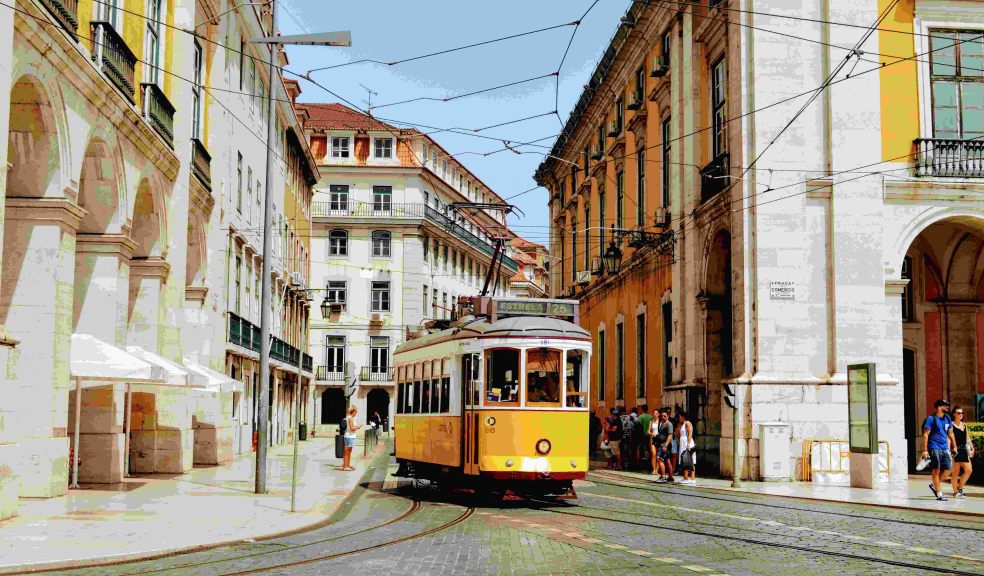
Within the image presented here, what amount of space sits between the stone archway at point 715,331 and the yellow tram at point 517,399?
11.4 m

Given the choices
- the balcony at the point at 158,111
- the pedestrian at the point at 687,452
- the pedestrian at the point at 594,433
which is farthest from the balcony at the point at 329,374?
the pedestrian at the point at 687,452

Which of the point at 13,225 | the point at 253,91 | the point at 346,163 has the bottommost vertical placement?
the point at 13,225

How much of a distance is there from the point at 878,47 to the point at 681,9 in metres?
6.79

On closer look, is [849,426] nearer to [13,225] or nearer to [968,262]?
[968,262]

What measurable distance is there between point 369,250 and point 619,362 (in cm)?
3274

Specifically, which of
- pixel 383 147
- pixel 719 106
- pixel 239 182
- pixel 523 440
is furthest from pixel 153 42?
pixel 383 147

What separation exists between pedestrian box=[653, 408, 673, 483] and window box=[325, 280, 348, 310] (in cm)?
4633

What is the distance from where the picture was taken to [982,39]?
26469 mm

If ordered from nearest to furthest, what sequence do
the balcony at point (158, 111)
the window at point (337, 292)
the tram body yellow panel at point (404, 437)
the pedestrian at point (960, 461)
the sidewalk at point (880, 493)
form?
the sidewalk at point (880, 493)
the pedestrian at point (960, 461)
the tram body yellow panel at point (404, 437)
the balcony at point (158, 111)
the window at point (337, 292)

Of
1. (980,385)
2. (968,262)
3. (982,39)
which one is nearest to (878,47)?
(982,39)

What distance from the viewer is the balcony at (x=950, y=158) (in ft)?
84.1

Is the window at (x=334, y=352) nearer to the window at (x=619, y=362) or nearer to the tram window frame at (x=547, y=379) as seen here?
the window at (x=619, y=362)

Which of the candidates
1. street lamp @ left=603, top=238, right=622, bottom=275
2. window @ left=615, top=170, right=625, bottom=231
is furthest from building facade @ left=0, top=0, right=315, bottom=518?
window @ left=615, top=170, right=625, bottom=231

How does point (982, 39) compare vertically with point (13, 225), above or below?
above
